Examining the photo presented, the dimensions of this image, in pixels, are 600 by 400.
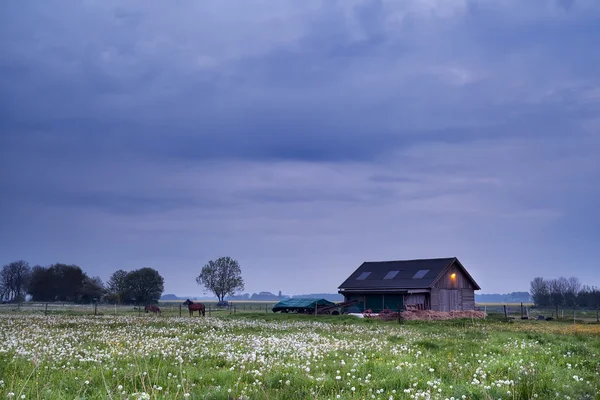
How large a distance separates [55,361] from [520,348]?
15408 millimetres

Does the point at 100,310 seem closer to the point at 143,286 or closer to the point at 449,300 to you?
the point at 449,300

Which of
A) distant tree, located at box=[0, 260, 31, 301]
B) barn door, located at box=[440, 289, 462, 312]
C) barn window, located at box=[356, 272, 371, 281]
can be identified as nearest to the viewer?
barn door, located at box=[440, 289, 462, 312]

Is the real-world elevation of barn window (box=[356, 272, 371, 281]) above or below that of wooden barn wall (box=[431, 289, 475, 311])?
above

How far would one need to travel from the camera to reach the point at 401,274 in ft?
203

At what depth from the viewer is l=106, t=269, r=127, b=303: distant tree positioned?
4897 inches

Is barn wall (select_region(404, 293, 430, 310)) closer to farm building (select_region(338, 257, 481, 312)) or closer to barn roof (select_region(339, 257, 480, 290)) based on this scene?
farm building (select_region(338, 257, 481, 312))

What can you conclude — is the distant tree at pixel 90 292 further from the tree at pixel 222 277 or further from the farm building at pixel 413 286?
the farm building at pixel 413 286

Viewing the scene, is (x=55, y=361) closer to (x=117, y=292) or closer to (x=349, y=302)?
(x=349, y=302)

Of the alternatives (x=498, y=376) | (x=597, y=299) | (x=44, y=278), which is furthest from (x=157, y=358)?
(x=44, y=278)

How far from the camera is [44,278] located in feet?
434

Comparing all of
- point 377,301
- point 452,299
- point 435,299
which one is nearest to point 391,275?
point 377,301

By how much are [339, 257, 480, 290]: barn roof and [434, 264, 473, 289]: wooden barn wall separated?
533 millimetres

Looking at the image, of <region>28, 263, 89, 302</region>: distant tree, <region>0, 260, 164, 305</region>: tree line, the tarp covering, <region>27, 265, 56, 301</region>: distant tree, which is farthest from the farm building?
<region>27, 265, 56, 301</region>: distant tree

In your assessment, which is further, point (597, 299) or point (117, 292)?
point (117, 292)
